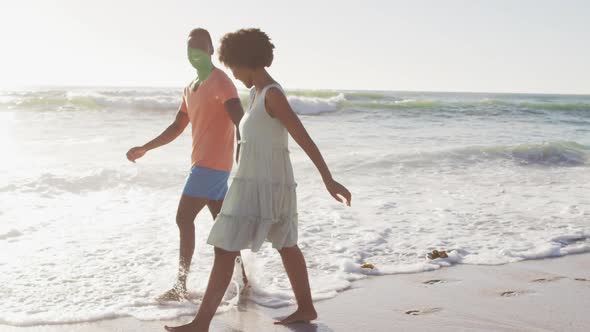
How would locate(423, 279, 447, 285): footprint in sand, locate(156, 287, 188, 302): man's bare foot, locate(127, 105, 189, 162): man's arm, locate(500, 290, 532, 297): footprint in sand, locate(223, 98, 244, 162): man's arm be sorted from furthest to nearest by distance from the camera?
locate(423, 279, 447, 285): footprint in sand → locate(500, 290, 532, 297): footprint in sand → locate(127, 105, 189, 162): man's arm → locate(156, 287, 188, 302): man's bare foot → locate(223, 98, 244, 162): man's arm

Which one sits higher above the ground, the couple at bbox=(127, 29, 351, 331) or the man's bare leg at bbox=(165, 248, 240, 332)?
the couple at bbox=(127, 29, 351, 331)

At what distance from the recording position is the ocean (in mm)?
3984

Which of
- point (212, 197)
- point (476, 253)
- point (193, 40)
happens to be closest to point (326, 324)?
point (212, 197)

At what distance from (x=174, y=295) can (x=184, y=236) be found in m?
0.37

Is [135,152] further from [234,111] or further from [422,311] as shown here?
[422,311]

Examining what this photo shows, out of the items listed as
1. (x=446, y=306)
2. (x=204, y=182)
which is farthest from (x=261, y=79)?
(x=446, y=306)

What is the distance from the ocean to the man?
1.64ft

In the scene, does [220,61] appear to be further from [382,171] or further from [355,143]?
[355,143]

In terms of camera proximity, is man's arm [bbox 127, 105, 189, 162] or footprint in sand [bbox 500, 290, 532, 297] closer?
man's arm [bbox 127, 105, 189, 162]

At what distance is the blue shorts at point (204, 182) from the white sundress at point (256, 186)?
623 millimetres

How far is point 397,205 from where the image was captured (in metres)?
6.93

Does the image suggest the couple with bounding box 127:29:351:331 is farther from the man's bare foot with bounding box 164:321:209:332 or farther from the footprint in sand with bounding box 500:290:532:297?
the footprint in sand with bounding box 500:290:532:297

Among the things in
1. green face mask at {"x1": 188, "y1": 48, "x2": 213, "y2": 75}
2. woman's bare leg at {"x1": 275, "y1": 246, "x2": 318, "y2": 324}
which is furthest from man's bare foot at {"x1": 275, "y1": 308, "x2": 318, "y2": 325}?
green face mask at {"x1": 188, "y1": 48, "x2": 213, "y2": 75}

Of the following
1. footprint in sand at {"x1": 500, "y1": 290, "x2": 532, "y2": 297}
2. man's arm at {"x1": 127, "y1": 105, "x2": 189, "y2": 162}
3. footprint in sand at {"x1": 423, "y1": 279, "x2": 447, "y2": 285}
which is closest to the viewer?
man's arm at {"x1": 127, "y1": 105, "x2": 189, "y2": 162}
